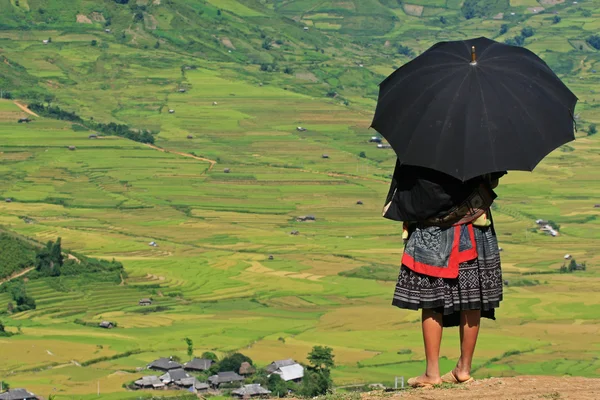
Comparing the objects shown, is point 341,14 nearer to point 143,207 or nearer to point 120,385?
point 143,207

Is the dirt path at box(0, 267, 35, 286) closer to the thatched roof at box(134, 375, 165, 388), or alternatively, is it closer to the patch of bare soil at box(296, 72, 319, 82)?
the thatched roof at box(134, 375, 165, 388)

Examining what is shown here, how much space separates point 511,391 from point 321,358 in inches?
983

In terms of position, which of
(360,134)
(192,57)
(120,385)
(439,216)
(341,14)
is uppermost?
(341,14)

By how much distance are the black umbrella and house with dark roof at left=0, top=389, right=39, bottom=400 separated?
22.6 m

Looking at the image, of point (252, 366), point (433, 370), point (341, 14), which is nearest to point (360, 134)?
point (252, 366)

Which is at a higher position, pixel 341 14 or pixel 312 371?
pixel 341 14

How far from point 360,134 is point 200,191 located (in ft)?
66.8

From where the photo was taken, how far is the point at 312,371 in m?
32.6

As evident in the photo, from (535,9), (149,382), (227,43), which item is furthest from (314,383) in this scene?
(535,9)

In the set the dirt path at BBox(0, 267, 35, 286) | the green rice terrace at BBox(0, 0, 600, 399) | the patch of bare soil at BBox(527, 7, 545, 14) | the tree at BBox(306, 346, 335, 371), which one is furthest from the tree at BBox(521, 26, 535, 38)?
the tree at BBox(306, 346, 335, 371)

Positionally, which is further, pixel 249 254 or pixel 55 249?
pixel 249 254

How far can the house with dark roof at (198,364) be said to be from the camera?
34.6 metres

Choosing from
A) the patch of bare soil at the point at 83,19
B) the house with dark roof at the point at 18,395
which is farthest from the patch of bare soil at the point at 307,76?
the house with dark roof at the point at 18,395

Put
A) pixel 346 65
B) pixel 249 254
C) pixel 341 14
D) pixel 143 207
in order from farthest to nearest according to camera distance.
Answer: pixel 341 14, pixel 346 65, pixel 143 207, pixel 249 254
